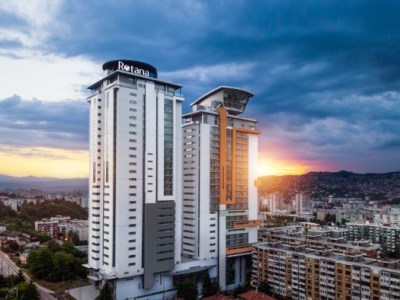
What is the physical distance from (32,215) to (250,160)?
234 feet

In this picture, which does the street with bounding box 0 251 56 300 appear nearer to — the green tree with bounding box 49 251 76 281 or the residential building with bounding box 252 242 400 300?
the green tree with bounding box 49 251 76 281

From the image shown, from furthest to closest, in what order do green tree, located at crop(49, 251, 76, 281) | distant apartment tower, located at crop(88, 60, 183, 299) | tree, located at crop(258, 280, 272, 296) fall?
green tree, located at crop(49, 251, 76, 281) < tree, located at crop(258, 280, 272, 296) < distant apartment tower, located at crop(88, 60, 183, 299)

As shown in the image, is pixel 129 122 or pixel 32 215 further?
pixel 32 215

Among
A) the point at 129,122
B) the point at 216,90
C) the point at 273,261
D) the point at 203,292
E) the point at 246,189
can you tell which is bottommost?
the point at 203,292

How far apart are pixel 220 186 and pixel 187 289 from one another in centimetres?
1222

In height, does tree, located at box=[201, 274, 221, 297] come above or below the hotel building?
below

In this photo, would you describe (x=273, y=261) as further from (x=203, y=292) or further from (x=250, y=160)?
(x=250, y=160)

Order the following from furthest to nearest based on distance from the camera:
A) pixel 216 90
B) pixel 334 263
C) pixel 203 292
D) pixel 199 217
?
pixel 216 90, pixel 199 217, pixel 203 292, pixel 334 263

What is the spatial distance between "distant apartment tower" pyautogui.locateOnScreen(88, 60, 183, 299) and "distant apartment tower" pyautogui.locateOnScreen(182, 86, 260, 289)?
4100 mm

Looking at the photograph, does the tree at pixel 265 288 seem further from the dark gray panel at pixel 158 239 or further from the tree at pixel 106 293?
the tree at pixel 106 293

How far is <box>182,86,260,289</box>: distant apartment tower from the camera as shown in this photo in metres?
43.1

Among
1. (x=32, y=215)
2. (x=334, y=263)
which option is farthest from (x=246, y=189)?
(x=32, y=215)

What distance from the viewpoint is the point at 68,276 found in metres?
44.9

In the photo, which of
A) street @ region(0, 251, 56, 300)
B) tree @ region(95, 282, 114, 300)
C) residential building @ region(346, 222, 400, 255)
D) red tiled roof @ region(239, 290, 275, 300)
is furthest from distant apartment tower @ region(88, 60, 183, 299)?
residential building @ region(346, 222, 400, 255)
